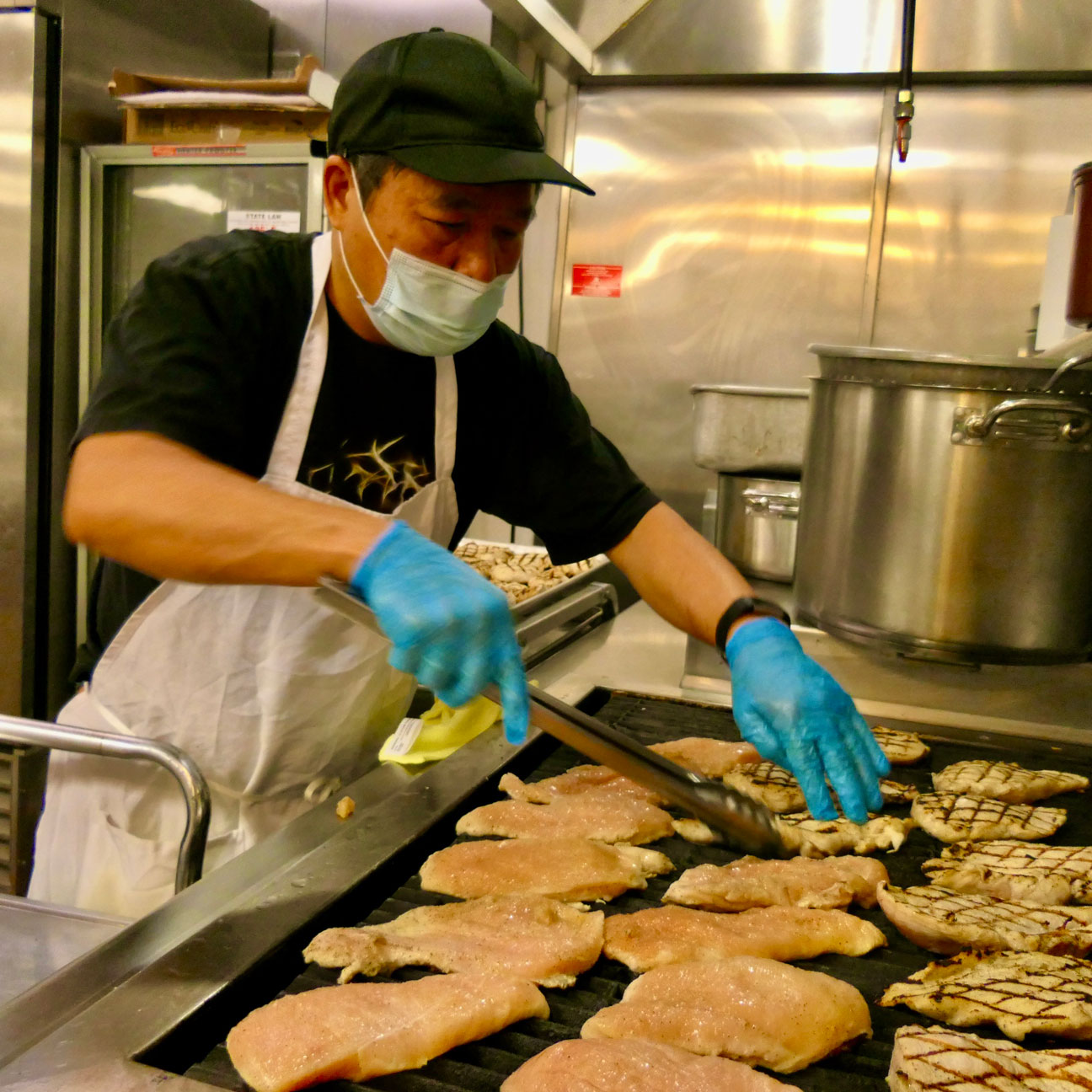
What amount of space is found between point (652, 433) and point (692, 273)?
61 cm

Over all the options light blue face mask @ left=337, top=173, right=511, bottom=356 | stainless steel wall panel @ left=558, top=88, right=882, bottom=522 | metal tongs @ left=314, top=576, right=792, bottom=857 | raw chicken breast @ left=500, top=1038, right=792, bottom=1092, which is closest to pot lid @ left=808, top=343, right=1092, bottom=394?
light blue face mask @ left=337, top=173, right=511, bottom=356

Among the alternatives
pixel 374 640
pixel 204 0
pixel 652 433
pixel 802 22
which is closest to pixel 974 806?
pixel 374 640

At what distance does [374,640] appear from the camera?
1771 millimetres

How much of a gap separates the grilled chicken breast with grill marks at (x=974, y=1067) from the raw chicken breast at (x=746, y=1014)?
0.22 ft

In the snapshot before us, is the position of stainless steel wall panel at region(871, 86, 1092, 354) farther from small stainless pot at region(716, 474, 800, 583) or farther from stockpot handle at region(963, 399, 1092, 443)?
stockpot handle at region(963, 399, 1092, 443)

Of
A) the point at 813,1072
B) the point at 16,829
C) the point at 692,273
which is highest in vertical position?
the point at 692,273

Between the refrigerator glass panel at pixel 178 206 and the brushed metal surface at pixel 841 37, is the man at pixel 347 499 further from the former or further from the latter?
the brushed metal surface at pixel 841 37

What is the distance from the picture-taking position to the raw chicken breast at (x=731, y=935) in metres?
1.17

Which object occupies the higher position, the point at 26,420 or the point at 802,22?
the point at 802,22

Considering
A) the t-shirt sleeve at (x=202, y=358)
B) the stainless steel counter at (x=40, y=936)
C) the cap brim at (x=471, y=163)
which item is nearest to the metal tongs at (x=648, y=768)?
the t-shirt sleeve at (x=202, y=358)

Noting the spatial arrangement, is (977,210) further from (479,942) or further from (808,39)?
(479,942)

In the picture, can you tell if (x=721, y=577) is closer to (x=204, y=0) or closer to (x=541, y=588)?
(x=541, y=588)

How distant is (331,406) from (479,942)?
2.87 ft

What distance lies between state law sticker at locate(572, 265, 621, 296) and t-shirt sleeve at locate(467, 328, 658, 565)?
81.5 inches
